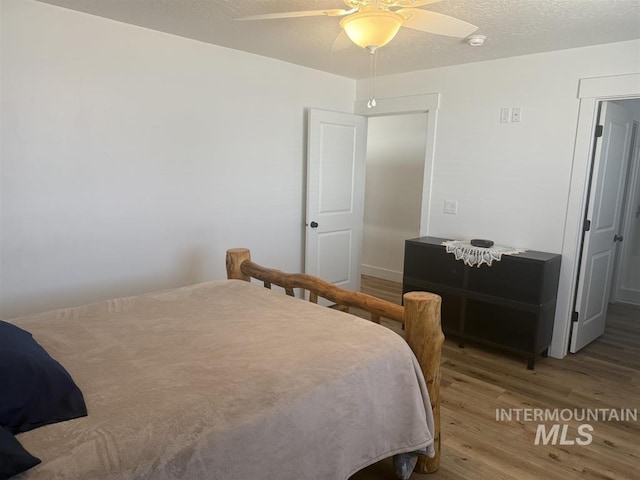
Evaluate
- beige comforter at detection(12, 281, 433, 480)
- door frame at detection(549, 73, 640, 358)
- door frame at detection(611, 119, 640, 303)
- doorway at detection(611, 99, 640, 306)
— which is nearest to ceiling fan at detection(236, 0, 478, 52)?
beige comforter at detection(12, 281, 433, 480)

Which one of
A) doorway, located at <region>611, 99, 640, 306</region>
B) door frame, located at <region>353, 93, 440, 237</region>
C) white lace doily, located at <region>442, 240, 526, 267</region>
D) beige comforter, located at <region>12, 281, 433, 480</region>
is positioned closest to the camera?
beige comforter, located at <region>12, 281, 433, 480</region>

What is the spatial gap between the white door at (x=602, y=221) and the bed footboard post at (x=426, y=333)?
2048 millimetres

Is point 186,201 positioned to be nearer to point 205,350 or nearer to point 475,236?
point 205,350

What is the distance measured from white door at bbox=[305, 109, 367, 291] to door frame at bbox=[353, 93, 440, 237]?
344 millimetres

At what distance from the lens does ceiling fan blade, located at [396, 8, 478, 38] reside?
193 centimetres

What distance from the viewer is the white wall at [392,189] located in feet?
17.6

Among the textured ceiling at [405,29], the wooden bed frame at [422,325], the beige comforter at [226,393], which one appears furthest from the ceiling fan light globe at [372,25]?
the beige comforter at [226,393]

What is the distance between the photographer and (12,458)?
3.43ft

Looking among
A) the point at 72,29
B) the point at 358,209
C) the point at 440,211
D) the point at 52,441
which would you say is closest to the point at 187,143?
the point at 72,29

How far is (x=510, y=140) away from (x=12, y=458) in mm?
3596

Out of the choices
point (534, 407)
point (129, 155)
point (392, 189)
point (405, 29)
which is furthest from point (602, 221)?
point (129, 155)

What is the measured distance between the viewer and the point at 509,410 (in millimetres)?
2709

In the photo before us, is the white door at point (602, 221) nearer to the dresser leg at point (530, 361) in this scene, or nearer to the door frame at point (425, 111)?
the dresser leg at point (530, 361)

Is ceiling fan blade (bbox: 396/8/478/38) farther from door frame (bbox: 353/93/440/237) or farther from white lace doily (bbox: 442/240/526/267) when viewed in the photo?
door frame (bbox: 353/93/440/237)
